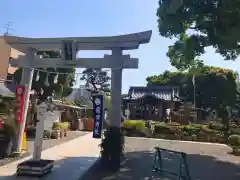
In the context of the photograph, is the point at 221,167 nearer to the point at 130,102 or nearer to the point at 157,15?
the point at 157,15

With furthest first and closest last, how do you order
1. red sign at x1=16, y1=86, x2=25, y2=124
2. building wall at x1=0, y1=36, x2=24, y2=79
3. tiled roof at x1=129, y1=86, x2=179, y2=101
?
building wall at x1=0, y1=36, x2=24, y2=79
tiled roof at x1=129, y1=86, x2=179, y2=101
red sign at x1=16, y1=86, x2=25, y2=124

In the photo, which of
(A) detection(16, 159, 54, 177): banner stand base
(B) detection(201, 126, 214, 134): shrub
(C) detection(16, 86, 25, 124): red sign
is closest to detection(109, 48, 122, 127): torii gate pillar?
(A) detection(16, 159, 54, 177): banner stand base

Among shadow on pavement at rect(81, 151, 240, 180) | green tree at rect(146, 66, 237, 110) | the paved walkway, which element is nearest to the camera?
the paved walkway

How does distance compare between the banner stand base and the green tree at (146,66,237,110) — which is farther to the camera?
the green tree at (146,66,237,110)

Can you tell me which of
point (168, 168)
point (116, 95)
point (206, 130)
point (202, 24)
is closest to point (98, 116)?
point (116, 95)

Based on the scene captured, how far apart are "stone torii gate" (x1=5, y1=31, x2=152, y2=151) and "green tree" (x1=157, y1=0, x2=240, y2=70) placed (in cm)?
121

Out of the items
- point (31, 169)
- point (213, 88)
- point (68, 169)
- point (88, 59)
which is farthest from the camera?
point (213, 88)

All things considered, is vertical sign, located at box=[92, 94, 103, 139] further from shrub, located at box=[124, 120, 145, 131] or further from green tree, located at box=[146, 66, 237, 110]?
green tree, located at box=[146, 66, 237, 110]

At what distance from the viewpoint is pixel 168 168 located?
10547mm

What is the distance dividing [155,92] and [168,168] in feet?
71.9

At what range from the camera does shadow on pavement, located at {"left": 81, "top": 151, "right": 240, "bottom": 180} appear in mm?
8805

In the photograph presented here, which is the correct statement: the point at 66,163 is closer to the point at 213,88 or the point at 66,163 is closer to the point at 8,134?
the point at 8,134

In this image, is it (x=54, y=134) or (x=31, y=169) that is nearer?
(x=31, y=169)

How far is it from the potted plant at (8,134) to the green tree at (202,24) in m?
7.25
